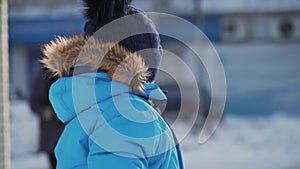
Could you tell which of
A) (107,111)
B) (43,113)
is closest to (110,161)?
(107,111)

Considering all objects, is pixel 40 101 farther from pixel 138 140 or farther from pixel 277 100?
pixel 277 100

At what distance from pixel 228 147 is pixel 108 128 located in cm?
994

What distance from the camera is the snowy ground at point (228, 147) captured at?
945 cm

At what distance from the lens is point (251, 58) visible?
22438mm

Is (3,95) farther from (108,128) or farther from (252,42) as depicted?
(252,42)

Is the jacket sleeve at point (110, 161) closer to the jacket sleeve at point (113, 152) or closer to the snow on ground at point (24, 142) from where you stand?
the jacket sleeve at point (113, 152)

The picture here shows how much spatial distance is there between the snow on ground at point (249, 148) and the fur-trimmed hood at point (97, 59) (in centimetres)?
700

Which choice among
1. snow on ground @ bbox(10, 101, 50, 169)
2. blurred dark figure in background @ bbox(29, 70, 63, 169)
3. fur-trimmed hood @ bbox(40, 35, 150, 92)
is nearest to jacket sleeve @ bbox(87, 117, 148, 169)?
fur-trimmed hood @ bbox(40, 35, 150, 92)

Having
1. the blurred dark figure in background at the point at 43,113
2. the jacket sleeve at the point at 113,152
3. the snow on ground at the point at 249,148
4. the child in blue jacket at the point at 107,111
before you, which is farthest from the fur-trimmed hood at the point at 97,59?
the snow on ground at the point at 249,148

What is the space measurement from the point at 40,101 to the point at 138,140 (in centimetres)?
473

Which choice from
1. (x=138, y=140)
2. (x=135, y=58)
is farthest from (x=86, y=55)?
(x=138, y=140)

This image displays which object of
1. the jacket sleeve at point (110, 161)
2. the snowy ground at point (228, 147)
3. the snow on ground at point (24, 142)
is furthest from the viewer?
the snowy ground at point (228, 147)

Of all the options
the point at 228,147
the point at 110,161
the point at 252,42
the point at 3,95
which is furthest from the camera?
the point at 252,42

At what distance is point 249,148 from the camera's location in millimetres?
11648
